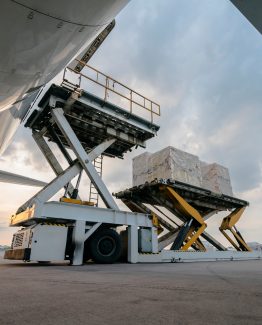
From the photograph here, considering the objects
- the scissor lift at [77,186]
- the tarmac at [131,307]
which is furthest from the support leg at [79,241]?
the tarmac at [131,307]

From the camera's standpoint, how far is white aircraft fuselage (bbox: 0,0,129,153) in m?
1.88

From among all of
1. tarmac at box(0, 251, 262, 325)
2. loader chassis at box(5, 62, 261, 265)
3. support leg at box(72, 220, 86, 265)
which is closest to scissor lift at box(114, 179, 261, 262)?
loader chassis at box(5, 62, 261, 265)

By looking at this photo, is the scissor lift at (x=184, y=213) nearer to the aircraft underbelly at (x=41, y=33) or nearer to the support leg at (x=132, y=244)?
the support leg at (x=132, y=244)

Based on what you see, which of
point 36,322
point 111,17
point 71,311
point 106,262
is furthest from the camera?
point 106,262

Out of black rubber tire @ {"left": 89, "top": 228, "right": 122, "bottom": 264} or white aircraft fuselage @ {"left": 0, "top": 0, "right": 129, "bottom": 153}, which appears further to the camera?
black rubber tire @ {"left": 89, "top": 228, "right": 122, "bottom": 264}

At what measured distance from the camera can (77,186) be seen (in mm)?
→ 10266

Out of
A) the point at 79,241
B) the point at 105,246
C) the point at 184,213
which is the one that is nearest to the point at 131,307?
the point at 79,241

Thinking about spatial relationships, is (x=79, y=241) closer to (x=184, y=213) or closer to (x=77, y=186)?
(x=77, y=186)

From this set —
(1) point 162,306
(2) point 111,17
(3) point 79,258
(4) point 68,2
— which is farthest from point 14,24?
(3) point 79,258

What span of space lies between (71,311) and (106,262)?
732 centimetres

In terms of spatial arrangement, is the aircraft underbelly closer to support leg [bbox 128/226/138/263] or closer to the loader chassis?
the loader chassis

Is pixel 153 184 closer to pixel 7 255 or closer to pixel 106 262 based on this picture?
pixel 106 262

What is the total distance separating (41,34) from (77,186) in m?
8.56

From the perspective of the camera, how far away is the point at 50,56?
8.01ft
